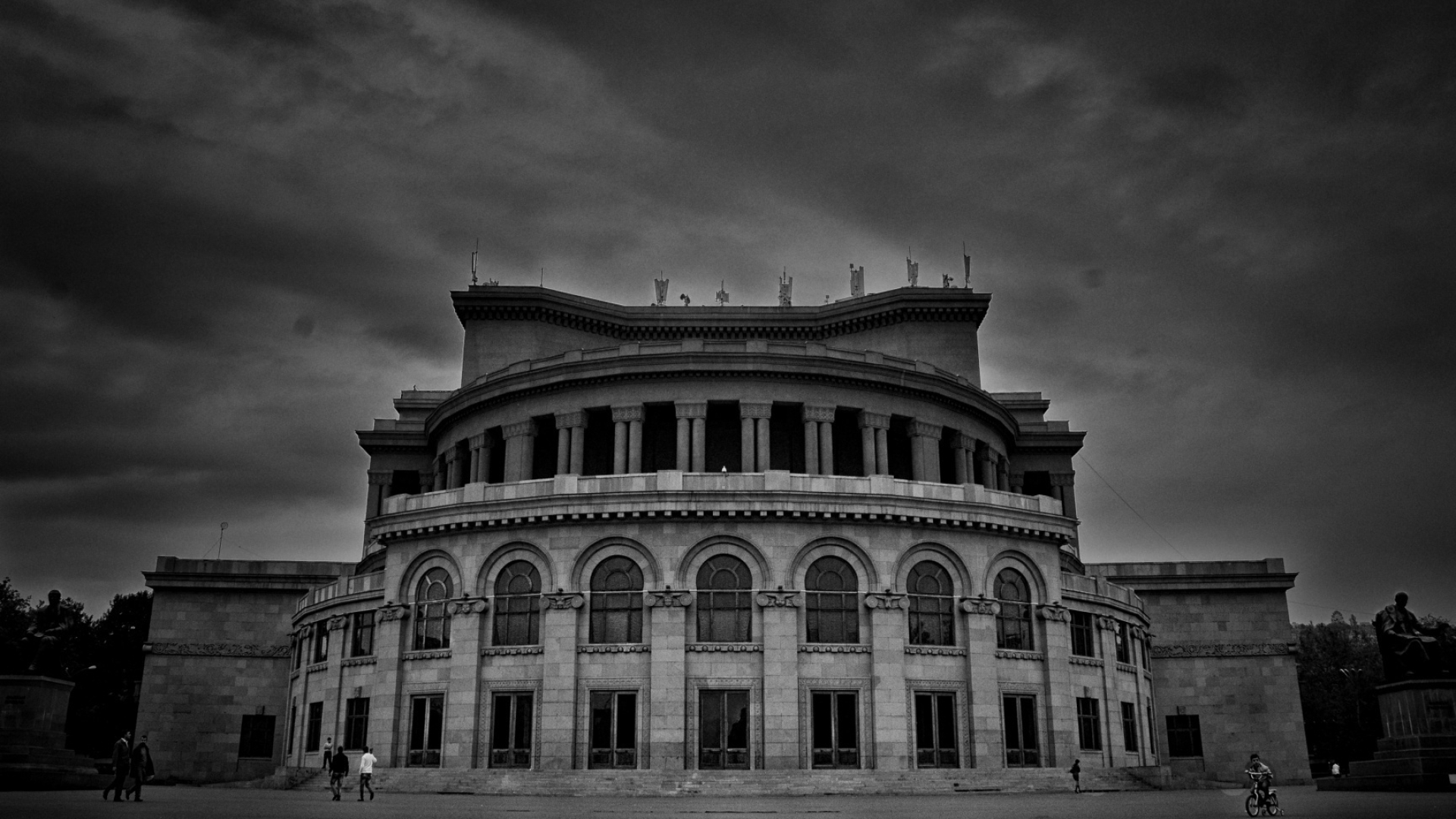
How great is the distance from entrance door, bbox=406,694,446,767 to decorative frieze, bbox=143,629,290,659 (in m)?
18.5

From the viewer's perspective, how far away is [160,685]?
2256 inches

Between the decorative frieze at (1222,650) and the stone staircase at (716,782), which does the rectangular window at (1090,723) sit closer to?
the stone staircase at (716,782)

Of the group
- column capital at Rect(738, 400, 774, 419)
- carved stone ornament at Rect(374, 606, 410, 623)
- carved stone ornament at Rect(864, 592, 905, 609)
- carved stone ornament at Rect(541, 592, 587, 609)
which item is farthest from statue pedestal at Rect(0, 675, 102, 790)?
column capital at Rect(738, 400, 774, 419)

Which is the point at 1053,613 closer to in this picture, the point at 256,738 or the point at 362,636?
the point at 362,636

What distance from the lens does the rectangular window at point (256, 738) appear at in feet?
184

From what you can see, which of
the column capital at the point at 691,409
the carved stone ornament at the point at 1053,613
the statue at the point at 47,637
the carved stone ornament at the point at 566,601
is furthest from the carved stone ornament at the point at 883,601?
the statue at the point at 47,637

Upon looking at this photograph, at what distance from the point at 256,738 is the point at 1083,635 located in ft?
122

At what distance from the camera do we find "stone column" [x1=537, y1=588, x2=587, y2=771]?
39.3m

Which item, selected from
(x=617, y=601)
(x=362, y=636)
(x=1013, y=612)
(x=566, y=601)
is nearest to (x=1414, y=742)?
(x=1013, y=612)

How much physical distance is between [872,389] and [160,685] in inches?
1418

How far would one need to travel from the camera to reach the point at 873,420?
53.1 m

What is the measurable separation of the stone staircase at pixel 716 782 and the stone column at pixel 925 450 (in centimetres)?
1662

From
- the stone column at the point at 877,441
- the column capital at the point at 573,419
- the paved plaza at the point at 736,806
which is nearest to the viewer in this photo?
the paved plaza at the point at 736,806

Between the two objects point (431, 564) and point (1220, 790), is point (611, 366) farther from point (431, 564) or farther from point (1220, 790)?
point (1220, 790)
